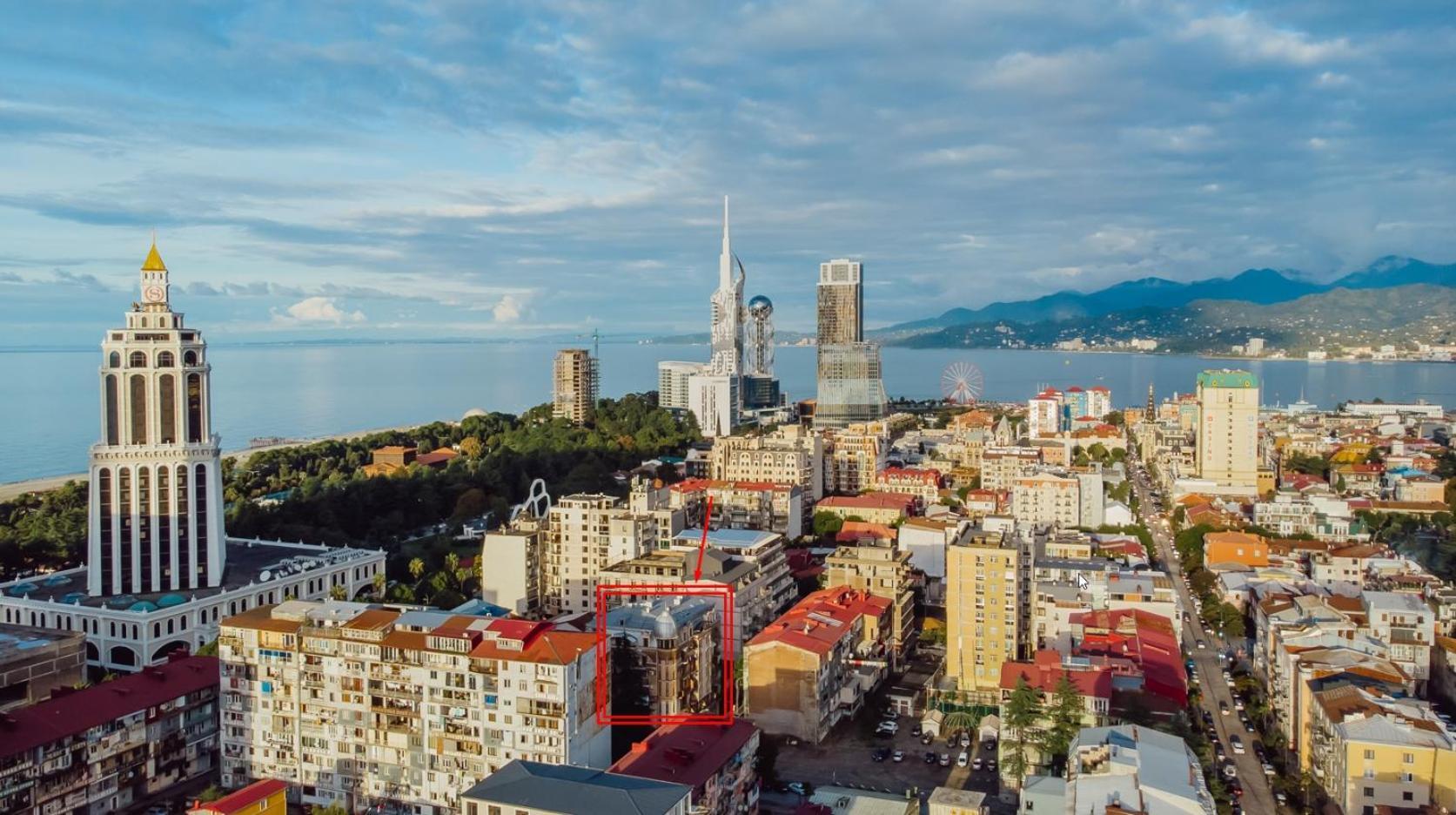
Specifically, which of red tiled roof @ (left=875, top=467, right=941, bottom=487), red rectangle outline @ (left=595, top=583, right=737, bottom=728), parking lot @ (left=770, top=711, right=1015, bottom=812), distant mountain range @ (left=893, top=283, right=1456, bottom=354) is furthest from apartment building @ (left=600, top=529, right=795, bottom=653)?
distant mountain range @ (left=893, top=283, right=1456, bottom=354)

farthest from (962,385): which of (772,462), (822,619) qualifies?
(822,619)

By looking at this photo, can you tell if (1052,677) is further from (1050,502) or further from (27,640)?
(1050,502)

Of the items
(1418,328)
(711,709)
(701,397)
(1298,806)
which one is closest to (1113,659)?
(1298,806)

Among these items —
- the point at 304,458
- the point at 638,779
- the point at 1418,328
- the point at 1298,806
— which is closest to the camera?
the point at 638,779

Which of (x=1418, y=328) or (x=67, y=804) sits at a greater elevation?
(x=1418, y=328)

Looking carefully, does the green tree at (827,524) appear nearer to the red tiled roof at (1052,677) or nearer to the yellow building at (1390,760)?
the red tiled roof at (1052,677)

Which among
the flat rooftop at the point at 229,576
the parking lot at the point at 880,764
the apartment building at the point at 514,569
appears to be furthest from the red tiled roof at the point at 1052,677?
the flat rooftop at the point at 229,576

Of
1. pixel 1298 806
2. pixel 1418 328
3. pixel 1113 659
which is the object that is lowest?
pixel 1298 806

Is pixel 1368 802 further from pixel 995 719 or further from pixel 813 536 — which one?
pixel 813 536
